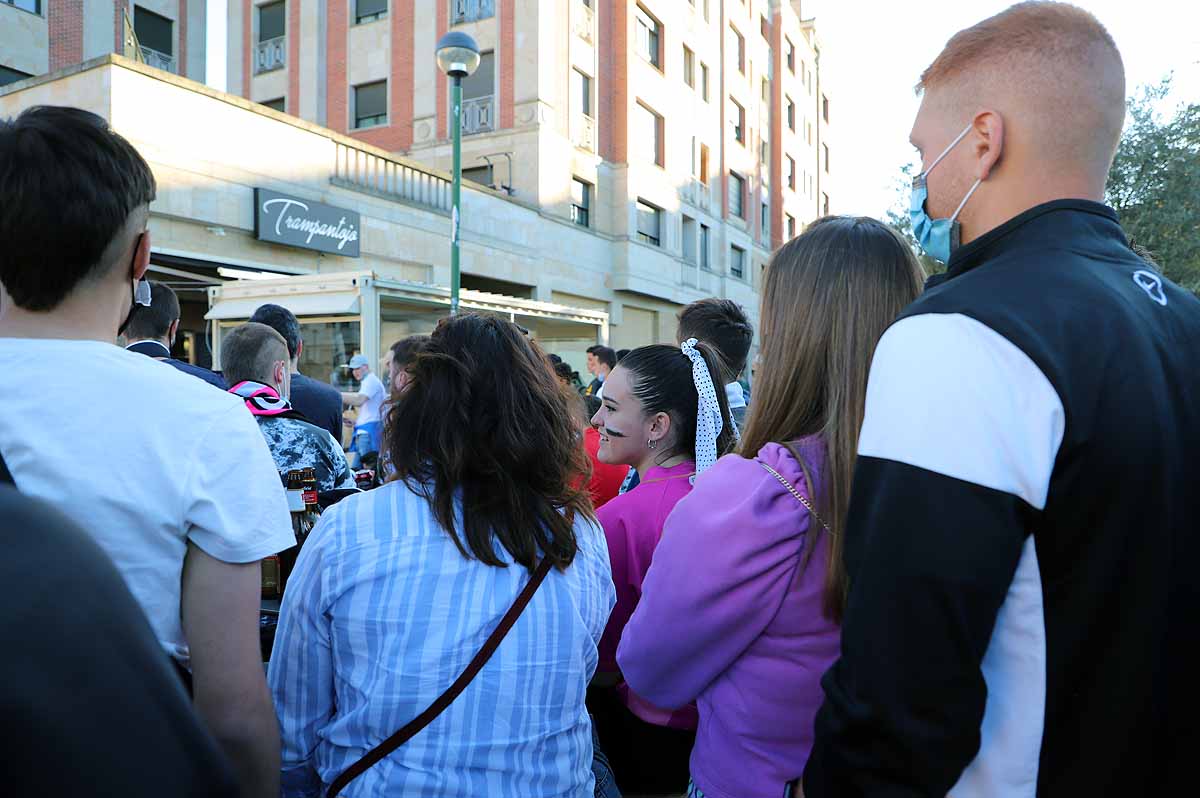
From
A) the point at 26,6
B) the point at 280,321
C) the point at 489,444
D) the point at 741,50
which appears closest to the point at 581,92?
the point at 741,50

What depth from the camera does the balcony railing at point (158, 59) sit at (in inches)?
838

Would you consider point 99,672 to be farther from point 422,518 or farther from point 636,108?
point 636,108

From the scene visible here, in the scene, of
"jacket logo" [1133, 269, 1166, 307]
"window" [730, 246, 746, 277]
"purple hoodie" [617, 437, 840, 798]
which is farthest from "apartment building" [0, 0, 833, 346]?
"jacket logo" [1133, 269, 1166, 307]

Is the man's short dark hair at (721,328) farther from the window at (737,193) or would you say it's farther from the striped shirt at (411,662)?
the window at (737,193)

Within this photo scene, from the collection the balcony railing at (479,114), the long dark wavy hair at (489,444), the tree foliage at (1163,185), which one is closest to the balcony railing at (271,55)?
the balcony railing at (479,114)

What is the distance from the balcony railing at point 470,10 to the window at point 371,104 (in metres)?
2.84

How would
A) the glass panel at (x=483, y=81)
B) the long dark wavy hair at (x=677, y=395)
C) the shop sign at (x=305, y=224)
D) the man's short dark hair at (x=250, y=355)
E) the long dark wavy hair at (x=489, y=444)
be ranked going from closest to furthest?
the long dark wavy hair at (x=489, y=444), the long dark wavy hair at (x=677, y=395), the man's short dark hair at (x=250, y=355), the shop sign at (x=305, y=224), the glass panel at (x=483, y=81)

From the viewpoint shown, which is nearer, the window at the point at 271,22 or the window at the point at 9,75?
the window at the point at 9,75

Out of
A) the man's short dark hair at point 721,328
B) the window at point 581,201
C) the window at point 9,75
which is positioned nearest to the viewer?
the man's short dark hair at point 721,328

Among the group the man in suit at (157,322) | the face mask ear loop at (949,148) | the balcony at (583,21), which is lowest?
the man in suit at (157,322)

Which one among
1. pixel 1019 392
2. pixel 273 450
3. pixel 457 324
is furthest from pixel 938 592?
pixel 273 450

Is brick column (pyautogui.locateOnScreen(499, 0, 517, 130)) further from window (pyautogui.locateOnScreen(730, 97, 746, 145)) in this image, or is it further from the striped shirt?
the striped shirt

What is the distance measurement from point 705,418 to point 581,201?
20.9 meters

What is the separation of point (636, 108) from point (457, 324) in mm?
23770
